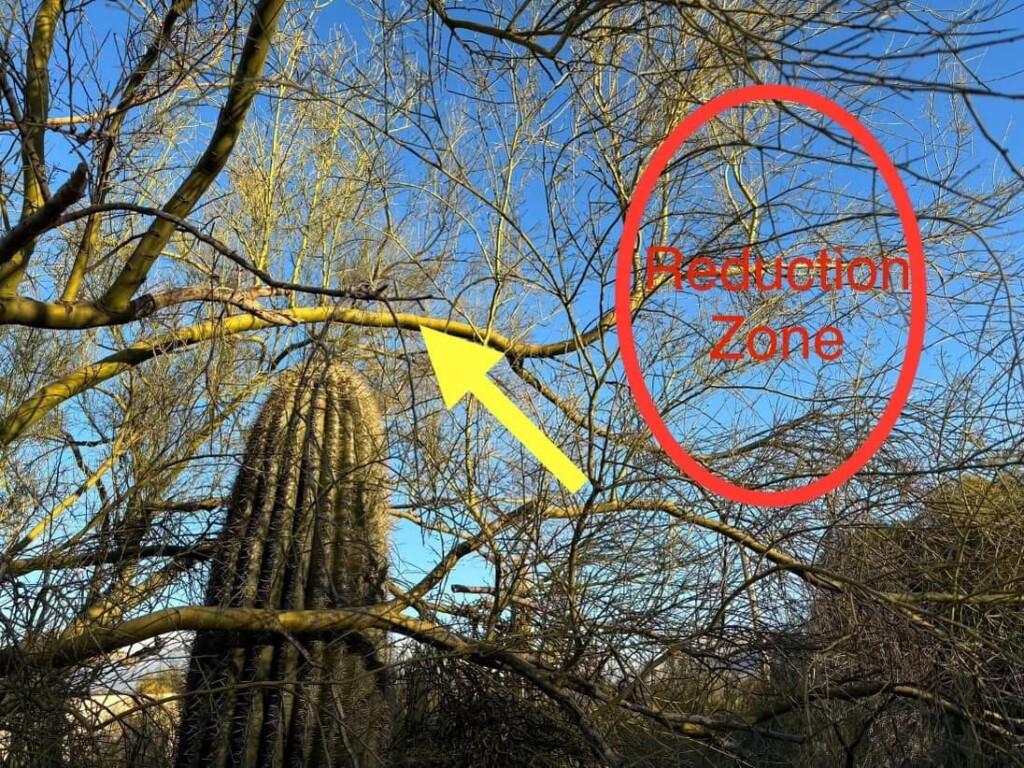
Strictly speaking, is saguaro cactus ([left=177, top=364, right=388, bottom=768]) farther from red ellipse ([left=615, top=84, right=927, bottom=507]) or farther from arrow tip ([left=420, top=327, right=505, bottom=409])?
red ellipse ([left=615, top=84, right=927, bottom=507])

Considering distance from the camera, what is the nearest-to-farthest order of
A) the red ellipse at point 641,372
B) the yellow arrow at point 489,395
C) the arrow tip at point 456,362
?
the red ellipse at point 641,372
the yellow arrow at point 489,395
the arrow tip at point 456,362

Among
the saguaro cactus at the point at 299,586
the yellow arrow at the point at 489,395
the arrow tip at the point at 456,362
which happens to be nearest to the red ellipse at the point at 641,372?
the yellow arrow at the point at 489,395

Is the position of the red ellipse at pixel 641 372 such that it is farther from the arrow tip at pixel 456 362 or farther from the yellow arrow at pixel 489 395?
the arrow tip at pixel 456 362

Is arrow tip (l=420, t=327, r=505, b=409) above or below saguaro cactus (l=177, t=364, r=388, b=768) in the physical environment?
above

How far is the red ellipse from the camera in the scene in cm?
327

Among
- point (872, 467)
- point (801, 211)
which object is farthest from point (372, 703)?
point (801, 211)

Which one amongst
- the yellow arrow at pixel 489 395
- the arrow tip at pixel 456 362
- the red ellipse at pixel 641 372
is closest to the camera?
the red ellipse at pixel 641 372

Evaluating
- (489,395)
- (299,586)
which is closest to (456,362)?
(489,395)

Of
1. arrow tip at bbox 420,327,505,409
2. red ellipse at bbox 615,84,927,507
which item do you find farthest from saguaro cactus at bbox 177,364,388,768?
red ellipse at bbox 615,84,927,507

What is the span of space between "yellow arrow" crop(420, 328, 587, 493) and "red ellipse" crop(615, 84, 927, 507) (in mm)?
392

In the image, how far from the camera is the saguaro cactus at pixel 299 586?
3.34 m

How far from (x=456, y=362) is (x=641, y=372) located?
1081 mm

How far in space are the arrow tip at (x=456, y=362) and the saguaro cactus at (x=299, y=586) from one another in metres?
0.40

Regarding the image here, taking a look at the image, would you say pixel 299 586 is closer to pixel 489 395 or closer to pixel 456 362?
pixel 489 395
